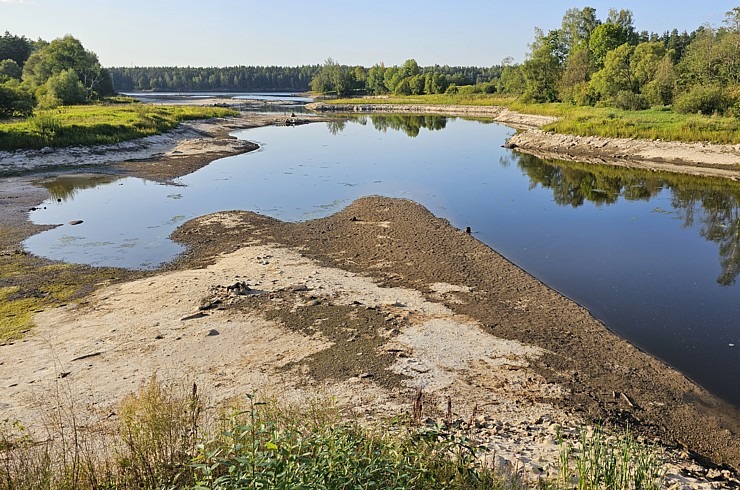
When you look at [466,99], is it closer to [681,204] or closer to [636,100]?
[636,100]

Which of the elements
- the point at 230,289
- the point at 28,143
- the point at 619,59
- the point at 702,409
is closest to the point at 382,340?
the point at 230,289

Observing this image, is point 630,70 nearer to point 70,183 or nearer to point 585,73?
point 585,73

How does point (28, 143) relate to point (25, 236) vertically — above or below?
above

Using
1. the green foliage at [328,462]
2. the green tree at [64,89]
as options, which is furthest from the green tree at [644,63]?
the green tree at [64,89]

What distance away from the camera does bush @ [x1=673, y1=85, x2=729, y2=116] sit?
1843 inches

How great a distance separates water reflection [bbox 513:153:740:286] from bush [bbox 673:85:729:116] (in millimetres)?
13208

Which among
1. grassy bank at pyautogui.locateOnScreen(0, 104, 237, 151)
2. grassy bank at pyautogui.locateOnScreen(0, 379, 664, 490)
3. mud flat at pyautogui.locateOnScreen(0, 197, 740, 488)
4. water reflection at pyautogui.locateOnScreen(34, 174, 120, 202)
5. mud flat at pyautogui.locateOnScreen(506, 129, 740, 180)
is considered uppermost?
grassy bank at pyautogui.locateOnScreen(0, 104, 237, 151)

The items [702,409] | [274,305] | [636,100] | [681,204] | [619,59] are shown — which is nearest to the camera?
[702,409]

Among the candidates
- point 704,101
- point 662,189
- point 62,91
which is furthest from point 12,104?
point 704,101

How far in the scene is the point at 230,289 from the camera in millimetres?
14781

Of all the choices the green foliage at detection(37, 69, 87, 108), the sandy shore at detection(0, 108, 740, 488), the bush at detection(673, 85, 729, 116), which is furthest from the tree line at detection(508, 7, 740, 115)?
the green foliage at detection(37, 69, 87, 108)

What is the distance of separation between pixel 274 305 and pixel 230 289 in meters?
1.60

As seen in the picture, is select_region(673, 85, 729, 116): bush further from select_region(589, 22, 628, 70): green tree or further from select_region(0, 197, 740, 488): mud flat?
select_region(589, 22, 628, 70): green tree

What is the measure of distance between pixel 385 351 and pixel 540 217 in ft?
61.6
